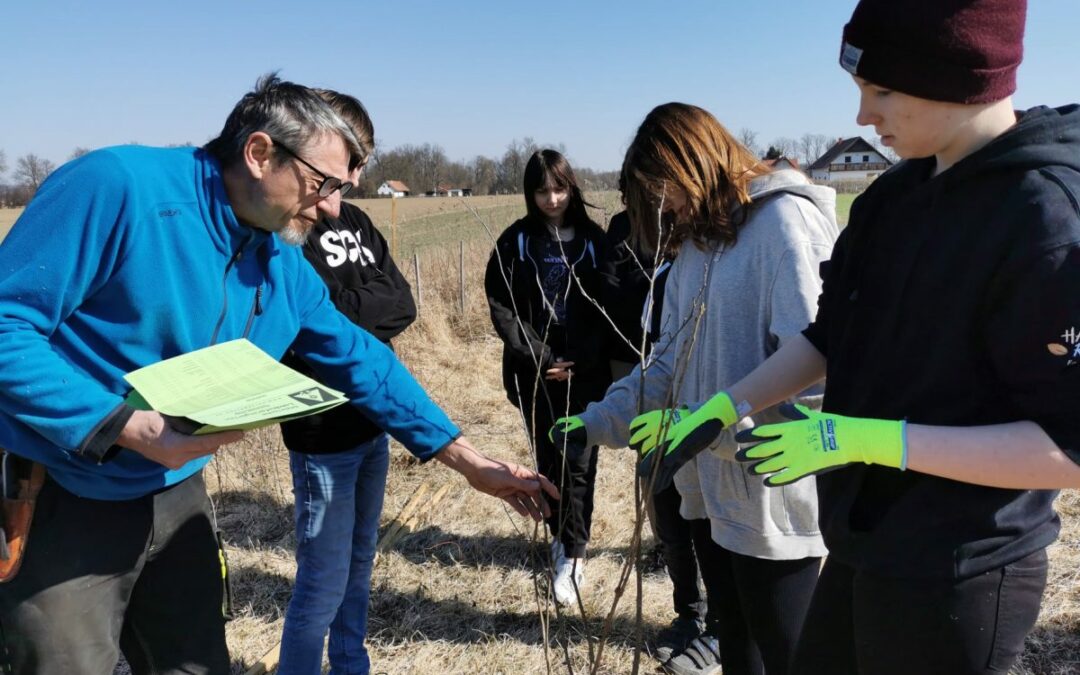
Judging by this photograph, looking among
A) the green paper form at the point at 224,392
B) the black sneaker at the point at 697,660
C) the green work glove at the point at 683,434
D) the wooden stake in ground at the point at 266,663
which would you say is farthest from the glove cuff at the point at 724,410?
the wooden stake in ground at the point at 266,663

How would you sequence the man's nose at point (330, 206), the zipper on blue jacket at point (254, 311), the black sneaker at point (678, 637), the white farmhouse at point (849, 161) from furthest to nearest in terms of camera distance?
the white farmhouse at point (849, 161), the black sneaker at point (678, 637), the man's nose at point (330, 206), the zipper on blue jacket at point (254, 311)

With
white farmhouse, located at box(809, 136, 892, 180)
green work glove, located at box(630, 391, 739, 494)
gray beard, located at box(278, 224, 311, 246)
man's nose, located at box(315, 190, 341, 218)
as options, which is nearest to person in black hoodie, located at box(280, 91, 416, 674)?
man's nose, located at box(315, 190, 341, 218)

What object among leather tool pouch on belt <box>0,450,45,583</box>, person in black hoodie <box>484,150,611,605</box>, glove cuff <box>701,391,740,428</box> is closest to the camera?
leather tool pouch on belt <box>0,450,45,583</box>

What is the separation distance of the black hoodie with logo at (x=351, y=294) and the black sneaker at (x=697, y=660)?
1441 millimetres

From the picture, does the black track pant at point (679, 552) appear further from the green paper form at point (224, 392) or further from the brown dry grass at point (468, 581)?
the green paper form at point (224, 392)

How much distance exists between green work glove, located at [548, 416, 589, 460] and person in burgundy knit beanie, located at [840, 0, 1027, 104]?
1081 millimetres

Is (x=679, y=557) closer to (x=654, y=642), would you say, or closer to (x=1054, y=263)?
(x=654, y=642)

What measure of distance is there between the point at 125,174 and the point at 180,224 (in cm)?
14

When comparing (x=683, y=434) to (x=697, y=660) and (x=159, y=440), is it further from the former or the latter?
(x=697, y=660)

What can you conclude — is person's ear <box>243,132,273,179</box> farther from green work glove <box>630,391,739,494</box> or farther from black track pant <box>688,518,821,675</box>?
black track pant <box>688,518,821,675</box>

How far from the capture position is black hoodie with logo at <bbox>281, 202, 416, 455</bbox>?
237 centimetres

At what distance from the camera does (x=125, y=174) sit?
4.86 feet

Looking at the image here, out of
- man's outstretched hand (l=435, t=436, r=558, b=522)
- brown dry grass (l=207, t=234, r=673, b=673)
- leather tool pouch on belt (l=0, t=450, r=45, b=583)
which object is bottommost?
brown dry grass (l=207, t=234, r=673, b=673)

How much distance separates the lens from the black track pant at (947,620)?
1.23 meters
